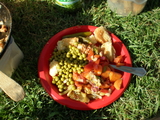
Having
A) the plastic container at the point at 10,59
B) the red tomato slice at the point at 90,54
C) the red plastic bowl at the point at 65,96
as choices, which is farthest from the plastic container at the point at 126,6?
the plastic container at the point at 10,59

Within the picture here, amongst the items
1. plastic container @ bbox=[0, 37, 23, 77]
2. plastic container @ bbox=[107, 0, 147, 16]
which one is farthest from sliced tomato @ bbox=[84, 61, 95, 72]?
plastic container @ bbox=[107, 0, 147, 16]

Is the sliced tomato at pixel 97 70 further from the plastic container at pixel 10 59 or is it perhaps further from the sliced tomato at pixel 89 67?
the plastic container at pixel 10 59

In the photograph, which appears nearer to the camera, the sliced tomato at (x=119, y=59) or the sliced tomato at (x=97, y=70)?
the sliced tomato at (x=97, y=70)

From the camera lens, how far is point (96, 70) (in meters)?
2.24

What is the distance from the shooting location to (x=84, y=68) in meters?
2.32

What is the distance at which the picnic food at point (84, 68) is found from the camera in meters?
2.28

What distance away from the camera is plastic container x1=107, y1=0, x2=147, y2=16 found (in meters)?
2.87

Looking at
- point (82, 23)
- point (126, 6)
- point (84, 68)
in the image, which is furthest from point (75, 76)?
point (126, 6)

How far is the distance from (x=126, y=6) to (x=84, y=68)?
1.29 metres

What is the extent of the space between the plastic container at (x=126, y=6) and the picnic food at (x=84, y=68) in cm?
64

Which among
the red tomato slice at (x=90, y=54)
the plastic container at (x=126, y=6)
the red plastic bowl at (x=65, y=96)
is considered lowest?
the red plastic bowl at (x=65, y=96)

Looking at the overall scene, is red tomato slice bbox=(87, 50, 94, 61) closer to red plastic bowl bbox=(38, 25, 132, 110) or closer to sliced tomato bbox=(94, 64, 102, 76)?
sliced tomato bbox=(94, 64, 102, 76)

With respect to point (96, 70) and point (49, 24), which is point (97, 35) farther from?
point (49, 24)

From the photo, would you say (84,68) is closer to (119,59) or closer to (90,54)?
(90,54)
